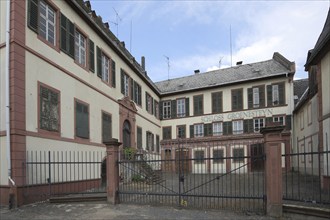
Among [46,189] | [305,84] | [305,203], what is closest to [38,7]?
[46,189]

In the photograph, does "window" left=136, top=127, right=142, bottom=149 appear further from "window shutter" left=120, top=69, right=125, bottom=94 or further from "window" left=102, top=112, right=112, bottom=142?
"window" left=102, top=112, right=112, bottom=142

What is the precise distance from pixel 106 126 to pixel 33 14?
8.27 m

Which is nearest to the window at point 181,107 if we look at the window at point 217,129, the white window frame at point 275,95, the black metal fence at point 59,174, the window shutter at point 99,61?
the window at point 217,129

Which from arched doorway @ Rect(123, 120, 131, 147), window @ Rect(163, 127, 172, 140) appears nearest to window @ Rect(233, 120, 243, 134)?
window @ Rect(163, 127, 172, 140)

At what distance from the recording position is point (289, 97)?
30.1m

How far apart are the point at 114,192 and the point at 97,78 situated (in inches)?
343

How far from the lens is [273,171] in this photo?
8.96 meters

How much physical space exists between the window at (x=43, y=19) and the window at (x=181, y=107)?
900 inches

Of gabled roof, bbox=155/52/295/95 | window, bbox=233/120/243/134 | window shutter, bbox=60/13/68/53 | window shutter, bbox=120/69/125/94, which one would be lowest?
window, bbox=233/120/243/134

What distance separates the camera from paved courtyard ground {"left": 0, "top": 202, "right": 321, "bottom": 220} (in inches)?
355

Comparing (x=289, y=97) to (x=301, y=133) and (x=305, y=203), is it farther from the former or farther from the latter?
(x=305, y=203)

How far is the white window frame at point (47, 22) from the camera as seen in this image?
13.2 m

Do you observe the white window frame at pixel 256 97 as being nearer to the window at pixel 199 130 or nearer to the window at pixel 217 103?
the window at pixel 217 103

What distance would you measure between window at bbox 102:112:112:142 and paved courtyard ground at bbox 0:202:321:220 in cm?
804
